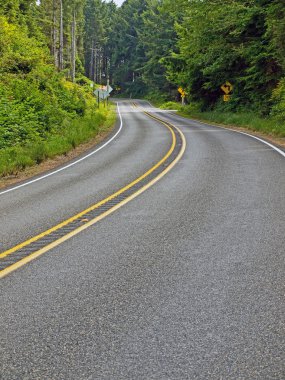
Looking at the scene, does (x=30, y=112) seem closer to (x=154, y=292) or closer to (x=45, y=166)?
(x=45, y=166)

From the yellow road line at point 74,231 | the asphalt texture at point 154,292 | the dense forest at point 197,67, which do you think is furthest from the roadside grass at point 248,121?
the asphalt texture at point 154,292

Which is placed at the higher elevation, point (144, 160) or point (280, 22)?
point (280, 22)

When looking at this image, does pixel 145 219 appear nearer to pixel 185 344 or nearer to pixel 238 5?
pixel 185 344

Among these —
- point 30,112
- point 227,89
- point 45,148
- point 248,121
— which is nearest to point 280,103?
point 248,121

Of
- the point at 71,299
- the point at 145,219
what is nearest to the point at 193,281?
the point at 71,299

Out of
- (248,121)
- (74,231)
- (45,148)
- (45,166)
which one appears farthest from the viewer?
(248,121)

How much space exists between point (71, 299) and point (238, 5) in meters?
27.5

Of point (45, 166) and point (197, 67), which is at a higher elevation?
point (197, 67)

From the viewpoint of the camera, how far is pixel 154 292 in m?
4.58

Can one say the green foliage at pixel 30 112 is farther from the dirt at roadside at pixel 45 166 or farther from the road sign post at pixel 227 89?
the road sign post at pixel 227 89

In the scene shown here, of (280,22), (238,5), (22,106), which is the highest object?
(238,5)

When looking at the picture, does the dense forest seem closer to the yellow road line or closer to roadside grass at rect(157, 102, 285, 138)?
roadside grass at rect(157, 102, 285, 138)

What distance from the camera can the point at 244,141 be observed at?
2039 cm

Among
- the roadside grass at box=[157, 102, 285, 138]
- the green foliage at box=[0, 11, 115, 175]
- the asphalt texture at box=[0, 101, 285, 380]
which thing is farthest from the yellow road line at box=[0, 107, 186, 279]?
the roadside grass at box=[157, 102, 285, 138]
